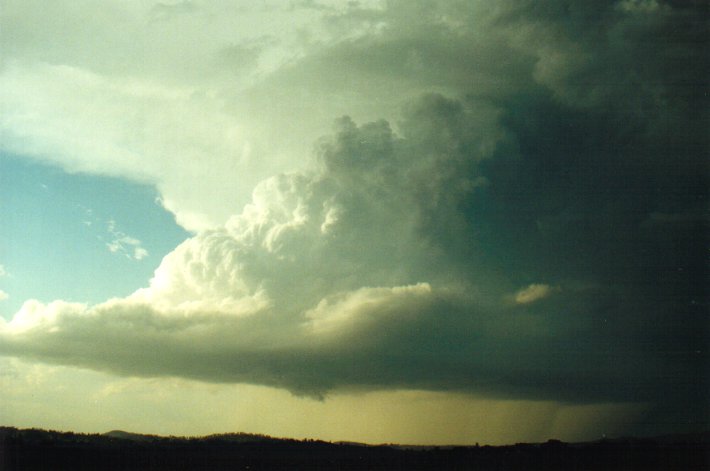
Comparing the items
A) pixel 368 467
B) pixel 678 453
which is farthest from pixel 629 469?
pixel 368 467

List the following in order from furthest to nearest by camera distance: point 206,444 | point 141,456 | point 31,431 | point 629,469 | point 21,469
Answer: point 206,444, point 31,431, point 141,456, point 629,469, point 21,469

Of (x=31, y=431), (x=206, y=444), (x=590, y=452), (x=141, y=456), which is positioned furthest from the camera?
(x=206, y=444)

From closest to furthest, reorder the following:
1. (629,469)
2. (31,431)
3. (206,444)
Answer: (629,469) < (31,431) < (206,444)

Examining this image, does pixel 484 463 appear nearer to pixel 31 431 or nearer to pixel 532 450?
pixel 532 450

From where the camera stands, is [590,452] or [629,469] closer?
[629,469]

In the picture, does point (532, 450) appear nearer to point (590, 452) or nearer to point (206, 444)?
point (590, 452)

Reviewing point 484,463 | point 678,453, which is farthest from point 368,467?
point 678,453
